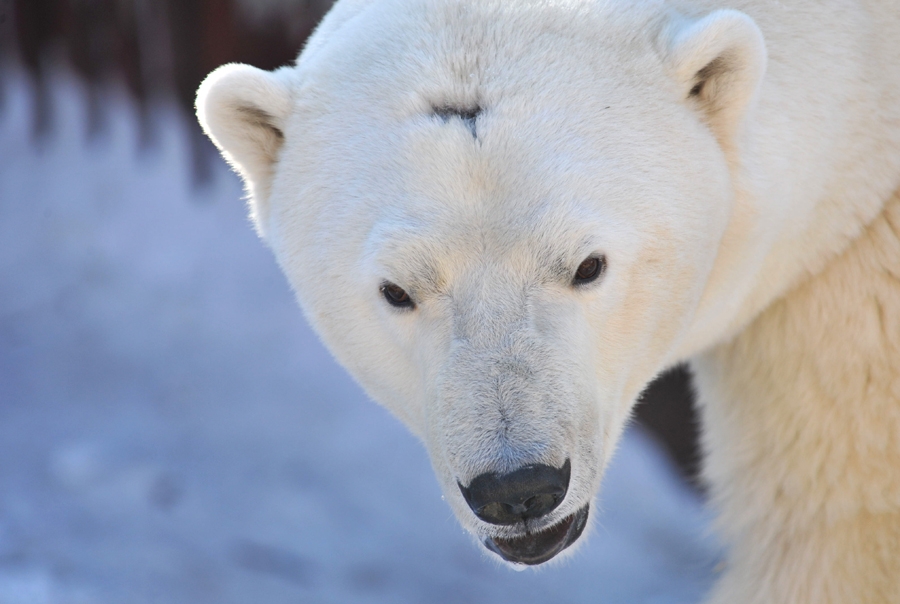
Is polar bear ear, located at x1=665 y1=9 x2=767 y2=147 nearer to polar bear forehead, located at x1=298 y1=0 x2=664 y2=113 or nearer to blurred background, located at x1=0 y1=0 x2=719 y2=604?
polar bear forehead, located at x1=298 y1=0 x2=664 y2=113

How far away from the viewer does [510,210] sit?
2.04 metres

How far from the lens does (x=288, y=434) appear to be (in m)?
5.38

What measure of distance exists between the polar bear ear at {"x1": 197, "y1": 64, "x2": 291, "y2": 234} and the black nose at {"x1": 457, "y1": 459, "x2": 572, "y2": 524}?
107cm

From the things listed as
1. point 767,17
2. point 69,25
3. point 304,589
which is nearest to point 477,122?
point 767,17

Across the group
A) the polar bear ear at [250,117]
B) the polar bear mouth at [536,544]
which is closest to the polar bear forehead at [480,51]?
the polar bear ear at [250,117]

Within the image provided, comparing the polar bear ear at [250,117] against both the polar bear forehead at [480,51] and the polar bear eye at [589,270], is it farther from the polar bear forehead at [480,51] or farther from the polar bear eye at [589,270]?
the polar bear eye at [589,270]

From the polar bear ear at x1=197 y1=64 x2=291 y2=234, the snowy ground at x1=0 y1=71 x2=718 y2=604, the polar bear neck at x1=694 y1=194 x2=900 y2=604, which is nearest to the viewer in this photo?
the polar bear ear at x1=197 y1=64 x2=291 y2=234

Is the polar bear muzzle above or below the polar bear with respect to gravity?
below

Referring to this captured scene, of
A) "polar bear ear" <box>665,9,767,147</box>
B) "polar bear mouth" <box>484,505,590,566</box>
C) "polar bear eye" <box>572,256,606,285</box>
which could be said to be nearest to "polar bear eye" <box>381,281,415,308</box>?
"polar bear eye" <box>572,256,606,285</box>

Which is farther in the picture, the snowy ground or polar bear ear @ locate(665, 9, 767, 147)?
the snowy ground

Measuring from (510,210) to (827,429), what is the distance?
1.22m

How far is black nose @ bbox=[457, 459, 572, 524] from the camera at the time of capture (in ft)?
6.14

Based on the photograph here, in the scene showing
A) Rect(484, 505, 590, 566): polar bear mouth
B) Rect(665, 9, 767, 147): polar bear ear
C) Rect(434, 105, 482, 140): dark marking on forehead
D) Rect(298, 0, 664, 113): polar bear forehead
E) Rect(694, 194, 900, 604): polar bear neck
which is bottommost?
Rect(484, 505, 590, 566): polar bear mouth

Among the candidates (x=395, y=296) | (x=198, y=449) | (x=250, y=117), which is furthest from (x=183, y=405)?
(x=395, y=296)
